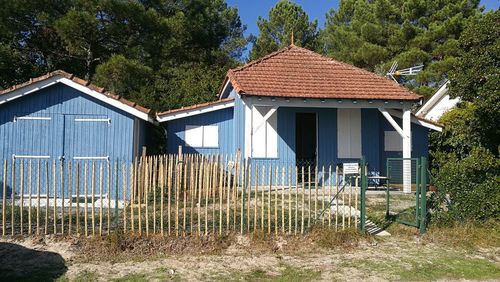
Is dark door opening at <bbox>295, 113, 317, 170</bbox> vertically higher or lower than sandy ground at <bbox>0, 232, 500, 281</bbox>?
higher

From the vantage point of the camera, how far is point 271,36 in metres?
30.2

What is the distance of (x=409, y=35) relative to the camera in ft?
84.7

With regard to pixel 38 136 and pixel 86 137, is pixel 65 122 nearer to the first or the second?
pixel 86 137

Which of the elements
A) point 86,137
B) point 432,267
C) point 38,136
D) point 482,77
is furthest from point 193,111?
point 432,267

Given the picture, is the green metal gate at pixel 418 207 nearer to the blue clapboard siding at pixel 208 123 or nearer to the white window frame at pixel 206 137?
the blue clapboard siding at pixel 208 123

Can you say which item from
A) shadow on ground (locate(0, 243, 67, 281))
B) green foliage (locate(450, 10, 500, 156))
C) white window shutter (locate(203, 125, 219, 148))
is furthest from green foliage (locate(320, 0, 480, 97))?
shadow on ground (locate(0, 243, 67, 281))

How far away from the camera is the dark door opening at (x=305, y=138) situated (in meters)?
15.4

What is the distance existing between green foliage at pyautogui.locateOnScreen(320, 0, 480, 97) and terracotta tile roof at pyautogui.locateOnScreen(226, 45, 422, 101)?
33.9ft

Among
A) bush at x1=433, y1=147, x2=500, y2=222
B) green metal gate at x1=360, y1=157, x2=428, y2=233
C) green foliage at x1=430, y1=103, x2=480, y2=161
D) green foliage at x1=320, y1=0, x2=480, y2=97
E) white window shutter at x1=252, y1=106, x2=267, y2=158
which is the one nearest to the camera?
green metal gate at x1=360, y1=157, x2=428, y2=233

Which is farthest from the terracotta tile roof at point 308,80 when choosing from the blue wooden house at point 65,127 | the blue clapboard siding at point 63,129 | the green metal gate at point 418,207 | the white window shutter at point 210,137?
the green metal gate at point 418,207

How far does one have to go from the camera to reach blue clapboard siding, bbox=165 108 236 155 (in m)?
14.5

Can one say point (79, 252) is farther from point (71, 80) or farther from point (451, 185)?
point (451, 185)

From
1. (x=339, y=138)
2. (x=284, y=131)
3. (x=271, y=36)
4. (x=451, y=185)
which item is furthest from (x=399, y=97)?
(x=271, y=36)

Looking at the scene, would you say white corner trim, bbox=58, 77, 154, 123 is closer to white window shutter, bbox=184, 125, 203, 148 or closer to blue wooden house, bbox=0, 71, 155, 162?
blue wooden house, bbox=0, 71, 155, 162
